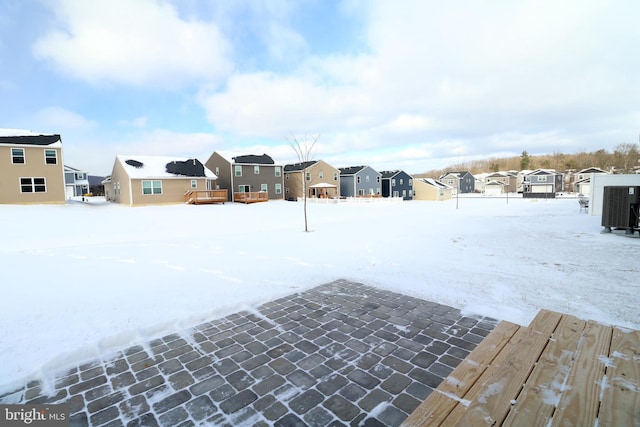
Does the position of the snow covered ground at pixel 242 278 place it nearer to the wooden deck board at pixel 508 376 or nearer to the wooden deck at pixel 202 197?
the wooden deck board at pixel 508 376

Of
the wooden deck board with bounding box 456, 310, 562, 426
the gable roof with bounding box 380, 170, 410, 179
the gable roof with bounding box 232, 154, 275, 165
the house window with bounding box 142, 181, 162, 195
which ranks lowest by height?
the wooden deck board with bounding box 456, 310, 562, 426

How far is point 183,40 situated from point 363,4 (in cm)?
784

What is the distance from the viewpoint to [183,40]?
12773mm

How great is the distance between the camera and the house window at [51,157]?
21.3 metres

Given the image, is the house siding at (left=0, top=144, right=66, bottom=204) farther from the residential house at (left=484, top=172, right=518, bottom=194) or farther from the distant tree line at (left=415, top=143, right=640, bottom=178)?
the residential house at (left=484, top=172, right=518, bottom=194)

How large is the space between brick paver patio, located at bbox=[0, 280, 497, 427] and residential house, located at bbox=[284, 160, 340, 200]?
34.3 meters

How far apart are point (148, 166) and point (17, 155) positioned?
342 inches

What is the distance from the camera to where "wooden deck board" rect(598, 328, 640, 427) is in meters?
1.43

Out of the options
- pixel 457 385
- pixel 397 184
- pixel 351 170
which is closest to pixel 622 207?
pixel 457 385

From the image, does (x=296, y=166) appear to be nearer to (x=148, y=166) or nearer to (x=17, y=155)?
(x=148, y=166)

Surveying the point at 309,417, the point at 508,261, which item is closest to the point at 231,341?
the point at 309,417

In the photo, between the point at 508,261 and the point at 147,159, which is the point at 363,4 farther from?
the point at 147,159

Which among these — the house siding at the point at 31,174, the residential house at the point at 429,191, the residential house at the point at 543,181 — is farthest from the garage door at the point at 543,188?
the house siding at the point at 31,174

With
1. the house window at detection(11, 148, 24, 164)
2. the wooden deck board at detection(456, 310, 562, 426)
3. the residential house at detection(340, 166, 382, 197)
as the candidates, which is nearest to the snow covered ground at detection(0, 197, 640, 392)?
the wooden deck board at detection(456, 310, 562, 426)
